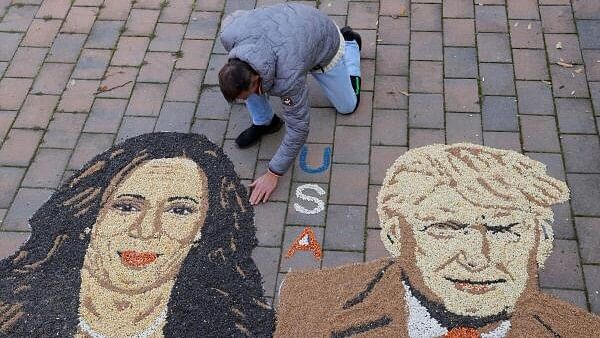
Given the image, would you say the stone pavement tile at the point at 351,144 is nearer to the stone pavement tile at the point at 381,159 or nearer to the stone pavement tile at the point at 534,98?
the stone pavement tile at the point at 381,159

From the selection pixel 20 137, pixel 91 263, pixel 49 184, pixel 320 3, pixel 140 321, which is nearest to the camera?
pixel 140 321

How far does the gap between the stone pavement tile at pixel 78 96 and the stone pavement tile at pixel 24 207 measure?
71cm

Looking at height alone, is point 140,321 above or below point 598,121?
below

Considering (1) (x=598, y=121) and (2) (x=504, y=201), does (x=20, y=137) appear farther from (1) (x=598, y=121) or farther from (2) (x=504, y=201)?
(1) (x=598, y=121)

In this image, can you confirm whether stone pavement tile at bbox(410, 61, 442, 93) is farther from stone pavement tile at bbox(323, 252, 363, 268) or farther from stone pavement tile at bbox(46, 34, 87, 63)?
stone pavement tile at bbox(46, 34, 87, 63)

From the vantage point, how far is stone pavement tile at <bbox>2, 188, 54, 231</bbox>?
4.10 metres

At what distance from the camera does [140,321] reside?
363cm

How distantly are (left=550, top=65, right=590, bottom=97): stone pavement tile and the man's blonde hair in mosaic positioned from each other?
68 centimetres

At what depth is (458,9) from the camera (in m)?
5.15

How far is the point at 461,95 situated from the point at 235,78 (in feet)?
5.83

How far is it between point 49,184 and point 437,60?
8.85 feet

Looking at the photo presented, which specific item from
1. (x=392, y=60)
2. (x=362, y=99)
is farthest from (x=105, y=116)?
(x=392, y=60)

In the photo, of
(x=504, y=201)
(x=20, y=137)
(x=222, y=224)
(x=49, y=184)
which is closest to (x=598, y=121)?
(x=504, y=201)

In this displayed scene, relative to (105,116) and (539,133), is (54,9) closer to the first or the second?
(105,116)
